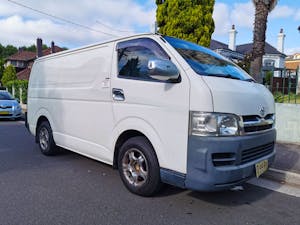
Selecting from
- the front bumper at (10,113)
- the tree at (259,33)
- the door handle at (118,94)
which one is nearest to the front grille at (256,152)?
the door handle at (118,94)

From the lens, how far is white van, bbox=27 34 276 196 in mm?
2979

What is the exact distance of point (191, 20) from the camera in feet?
31.2

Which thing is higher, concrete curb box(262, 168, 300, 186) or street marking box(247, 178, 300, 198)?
concrete curb box(262, 168, 300, 186)

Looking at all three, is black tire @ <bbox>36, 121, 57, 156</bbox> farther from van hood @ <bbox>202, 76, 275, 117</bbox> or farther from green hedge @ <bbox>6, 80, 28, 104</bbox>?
green hedge @ <bbox>6, 80, 28, 104</bbox>

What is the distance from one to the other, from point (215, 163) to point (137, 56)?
179 centimetres

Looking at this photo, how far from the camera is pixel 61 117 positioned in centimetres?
518

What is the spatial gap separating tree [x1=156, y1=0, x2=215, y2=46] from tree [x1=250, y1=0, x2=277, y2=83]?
2413 mm

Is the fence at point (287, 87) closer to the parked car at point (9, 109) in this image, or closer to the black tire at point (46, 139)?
the black tire at point (46, 139)

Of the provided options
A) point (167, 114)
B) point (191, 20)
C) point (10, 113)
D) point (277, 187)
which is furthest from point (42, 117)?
point (10, 113)

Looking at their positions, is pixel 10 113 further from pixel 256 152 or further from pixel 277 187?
pixel 256 152

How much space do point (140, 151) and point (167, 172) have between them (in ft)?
1.64

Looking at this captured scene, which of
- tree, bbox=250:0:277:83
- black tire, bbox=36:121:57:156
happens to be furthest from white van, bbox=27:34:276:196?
tree, bbox=250:0:277:83

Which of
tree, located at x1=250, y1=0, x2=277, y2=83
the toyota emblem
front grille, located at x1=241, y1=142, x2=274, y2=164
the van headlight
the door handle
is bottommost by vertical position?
front grille, located at x1=241, y1=142, x2=274, y2=164

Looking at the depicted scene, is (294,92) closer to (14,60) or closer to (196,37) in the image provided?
(196,37)
